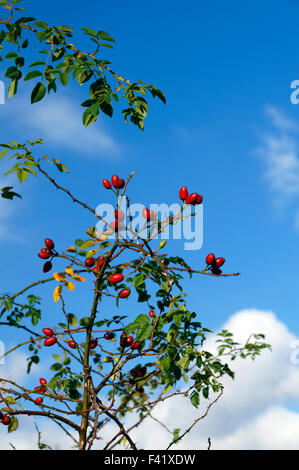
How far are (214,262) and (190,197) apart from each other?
0.47 metres

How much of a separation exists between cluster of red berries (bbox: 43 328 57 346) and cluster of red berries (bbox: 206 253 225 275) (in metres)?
1.22

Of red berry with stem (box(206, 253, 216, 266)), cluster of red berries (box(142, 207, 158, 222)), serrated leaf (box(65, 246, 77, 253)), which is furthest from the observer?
serrated leaf (box(65, 246, 77, 253))

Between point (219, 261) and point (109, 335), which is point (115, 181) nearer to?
point (219, 261)

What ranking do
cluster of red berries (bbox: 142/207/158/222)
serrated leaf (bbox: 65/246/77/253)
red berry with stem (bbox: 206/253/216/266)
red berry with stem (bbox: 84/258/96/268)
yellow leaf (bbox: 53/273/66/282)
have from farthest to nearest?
serrated leaf (bbox: 65/246/77/253), red berry with stem (bbox: 84/258/96/268), yellow leaf (bbox: 53/273/66/282), cluster of red berries (bbox: 142/207/158/222), red berry with stem (bbox: 206/253/216/266)

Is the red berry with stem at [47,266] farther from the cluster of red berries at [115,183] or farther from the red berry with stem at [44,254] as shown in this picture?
the cluster of red berries at [115,183]

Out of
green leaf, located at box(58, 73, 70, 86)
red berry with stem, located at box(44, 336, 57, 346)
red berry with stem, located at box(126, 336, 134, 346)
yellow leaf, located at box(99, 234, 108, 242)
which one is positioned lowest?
red berry with stem, located at box(44, 336, 57, 346)

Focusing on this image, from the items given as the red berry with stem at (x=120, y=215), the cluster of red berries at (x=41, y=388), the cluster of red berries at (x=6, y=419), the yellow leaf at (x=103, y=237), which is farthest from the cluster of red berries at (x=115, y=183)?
the cluster of red berries at (x=6, y=419)

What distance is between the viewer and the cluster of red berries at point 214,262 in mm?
2957

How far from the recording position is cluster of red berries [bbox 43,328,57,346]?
326cm

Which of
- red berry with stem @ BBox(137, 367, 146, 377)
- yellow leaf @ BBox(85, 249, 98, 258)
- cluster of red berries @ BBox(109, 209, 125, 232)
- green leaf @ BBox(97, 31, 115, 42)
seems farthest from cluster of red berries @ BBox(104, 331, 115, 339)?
green leaf @ BBox(97, 31, 115, 42)

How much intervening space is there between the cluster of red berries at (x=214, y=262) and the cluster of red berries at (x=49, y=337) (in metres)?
1.22

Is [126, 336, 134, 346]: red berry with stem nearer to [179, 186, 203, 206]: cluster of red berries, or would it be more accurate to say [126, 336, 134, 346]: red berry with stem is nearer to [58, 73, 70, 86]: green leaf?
[179, 186, 203, 206]: cluster of red berries

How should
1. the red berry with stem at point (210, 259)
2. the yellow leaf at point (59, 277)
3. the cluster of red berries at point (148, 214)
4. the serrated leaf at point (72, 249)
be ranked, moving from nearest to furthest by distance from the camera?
the red berry with stem at point (210, 259), the cluster of red berries at point (148, 214), the yellow leaf at point (59, 277), the serrated leaf at point (72, 249)

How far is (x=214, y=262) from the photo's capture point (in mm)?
2977
